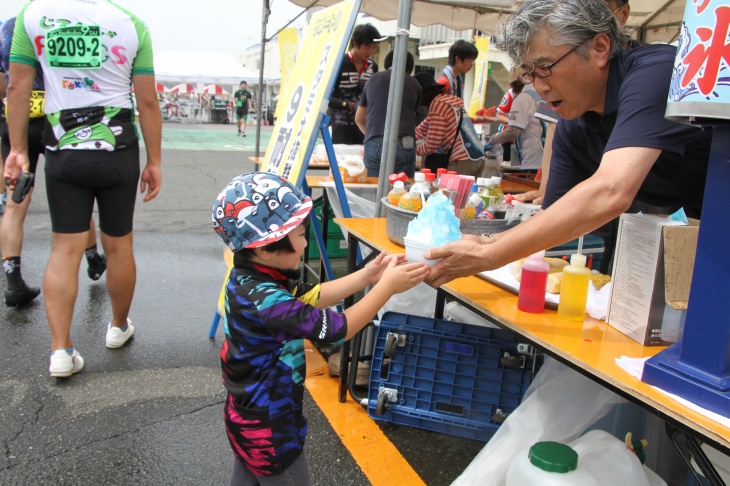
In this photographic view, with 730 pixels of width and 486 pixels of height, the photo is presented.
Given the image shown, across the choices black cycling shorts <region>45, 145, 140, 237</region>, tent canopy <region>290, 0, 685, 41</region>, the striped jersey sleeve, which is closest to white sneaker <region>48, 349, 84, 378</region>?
black cycling shorts <region>45, 145, 140, 237</region>

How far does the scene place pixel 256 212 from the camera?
5.30 feet

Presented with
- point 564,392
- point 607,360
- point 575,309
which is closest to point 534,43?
point 575,309

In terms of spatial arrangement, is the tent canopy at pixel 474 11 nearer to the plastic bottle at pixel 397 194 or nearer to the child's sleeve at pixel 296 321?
the plastic bottle at pixel 397 194

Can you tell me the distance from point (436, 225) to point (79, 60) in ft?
6.83

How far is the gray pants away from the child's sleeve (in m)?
0.42

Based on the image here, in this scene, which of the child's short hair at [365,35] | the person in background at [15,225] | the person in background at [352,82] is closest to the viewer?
the person in background at [15,225]

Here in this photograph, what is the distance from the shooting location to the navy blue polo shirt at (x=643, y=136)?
162 cm

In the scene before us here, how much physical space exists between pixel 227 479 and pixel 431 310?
4.96 ft

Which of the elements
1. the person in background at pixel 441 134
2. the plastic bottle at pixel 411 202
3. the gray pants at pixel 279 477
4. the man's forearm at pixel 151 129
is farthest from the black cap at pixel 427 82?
the gray pants at pixel 279 477

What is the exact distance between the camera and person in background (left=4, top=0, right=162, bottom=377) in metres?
2.87

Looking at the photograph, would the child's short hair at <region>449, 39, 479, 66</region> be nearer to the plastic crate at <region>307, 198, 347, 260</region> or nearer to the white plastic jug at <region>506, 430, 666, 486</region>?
the plastic crate at <region>307, 198, 347, 260</region>

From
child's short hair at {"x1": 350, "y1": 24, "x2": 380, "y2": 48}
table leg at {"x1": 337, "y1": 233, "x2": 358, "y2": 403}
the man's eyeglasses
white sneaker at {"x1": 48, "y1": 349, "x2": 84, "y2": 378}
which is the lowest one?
white sneaker at {"x1": 48, "y1": 349, "x2": 84, "y2": 378}

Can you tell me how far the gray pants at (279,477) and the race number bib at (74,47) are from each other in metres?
2.16

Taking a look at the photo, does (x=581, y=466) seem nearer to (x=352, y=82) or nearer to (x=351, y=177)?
(x=351, y=177)
